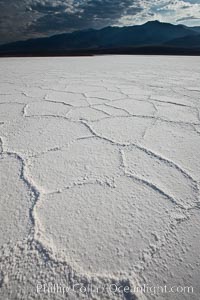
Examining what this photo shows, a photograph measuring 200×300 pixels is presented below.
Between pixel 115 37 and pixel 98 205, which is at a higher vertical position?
pixel 115 37

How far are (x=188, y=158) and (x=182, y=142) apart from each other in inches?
6.2

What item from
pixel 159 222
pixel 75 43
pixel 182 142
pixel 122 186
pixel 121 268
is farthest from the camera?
pixel 75 43

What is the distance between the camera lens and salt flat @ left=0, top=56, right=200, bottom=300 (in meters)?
0.48

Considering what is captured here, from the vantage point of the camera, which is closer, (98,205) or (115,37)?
(98,205)

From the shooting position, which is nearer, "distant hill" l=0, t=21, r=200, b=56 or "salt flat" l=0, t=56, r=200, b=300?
"salt flat" l=0, t=56, r=200, b=300

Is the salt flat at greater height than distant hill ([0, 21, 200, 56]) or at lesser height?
lesser

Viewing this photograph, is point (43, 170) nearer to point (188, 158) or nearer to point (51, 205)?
point (51, 205)

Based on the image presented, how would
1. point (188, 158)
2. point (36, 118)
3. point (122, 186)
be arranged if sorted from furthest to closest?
1. point (36, 118)
2. point (188, 158)
3. point (122, 186)

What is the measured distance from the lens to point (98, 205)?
658 mm

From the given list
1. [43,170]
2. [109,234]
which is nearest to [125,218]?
[109,234]

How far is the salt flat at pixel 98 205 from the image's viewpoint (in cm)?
48

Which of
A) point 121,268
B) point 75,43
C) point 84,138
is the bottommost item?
point 121,268

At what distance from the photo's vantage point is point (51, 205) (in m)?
0.65

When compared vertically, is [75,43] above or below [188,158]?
above
